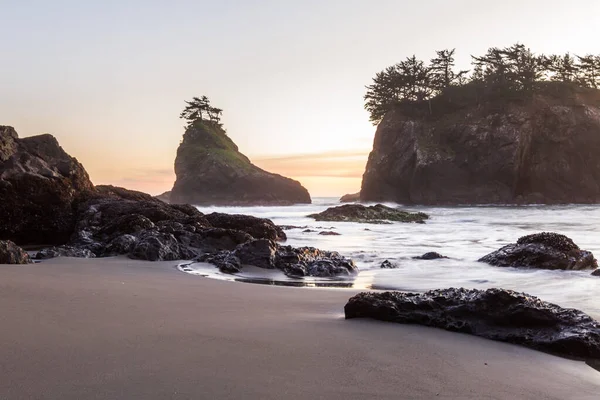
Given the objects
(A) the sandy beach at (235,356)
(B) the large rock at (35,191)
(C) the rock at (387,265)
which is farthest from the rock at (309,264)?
(B) the large rock at (35,191)

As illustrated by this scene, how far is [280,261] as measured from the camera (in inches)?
217

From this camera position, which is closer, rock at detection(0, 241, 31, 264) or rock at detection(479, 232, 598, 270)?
rock at detection(0, 241, 31, 264)

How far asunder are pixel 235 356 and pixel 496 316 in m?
1.62

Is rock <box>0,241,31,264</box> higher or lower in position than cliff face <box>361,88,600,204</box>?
lower

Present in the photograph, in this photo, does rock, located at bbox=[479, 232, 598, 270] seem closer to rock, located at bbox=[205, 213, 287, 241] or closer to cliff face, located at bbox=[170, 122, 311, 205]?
rock, located at bbox=[205, 213, 287, 241]

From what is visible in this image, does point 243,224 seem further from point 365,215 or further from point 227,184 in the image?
point 227,184

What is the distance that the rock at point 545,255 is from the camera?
5.61m

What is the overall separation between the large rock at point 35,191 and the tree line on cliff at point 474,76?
4380 centimetres

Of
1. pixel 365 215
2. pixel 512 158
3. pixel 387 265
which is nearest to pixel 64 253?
pixel 387 265

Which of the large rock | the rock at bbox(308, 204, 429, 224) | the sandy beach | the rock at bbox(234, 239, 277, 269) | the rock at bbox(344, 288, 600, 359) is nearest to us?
the sandy beach

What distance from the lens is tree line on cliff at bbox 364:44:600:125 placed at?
47.2m

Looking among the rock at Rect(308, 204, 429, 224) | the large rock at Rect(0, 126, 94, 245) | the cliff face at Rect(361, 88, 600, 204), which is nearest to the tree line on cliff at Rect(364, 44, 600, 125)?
the cliff face at Rect(361, 88, 600, 204)

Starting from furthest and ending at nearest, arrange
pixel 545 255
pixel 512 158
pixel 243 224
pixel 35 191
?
1. pixel 512 158
2. pixel 243 224
3. pixel 35 191
4. pixel 545 255

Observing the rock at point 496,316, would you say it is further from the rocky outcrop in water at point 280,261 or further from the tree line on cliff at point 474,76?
the tree line on cliff at point 474,76
